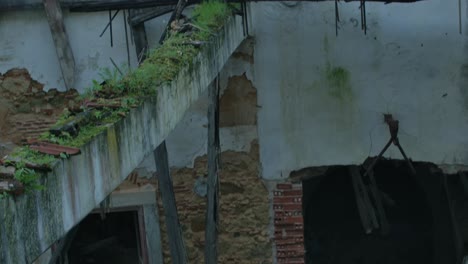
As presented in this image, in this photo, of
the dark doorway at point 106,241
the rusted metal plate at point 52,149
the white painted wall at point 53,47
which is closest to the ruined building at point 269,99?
the white painted wall at point 53,47

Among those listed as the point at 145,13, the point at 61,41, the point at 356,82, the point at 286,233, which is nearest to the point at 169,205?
the point at 286,233

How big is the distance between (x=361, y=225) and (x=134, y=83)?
18.4 feet

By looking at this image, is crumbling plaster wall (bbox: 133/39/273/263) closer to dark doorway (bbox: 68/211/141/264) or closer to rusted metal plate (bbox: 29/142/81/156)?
dark doorway (bbox: 68/211/141/264)

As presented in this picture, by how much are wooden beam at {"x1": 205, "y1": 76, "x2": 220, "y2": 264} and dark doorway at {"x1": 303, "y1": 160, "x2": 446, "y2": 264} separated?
2.82 m

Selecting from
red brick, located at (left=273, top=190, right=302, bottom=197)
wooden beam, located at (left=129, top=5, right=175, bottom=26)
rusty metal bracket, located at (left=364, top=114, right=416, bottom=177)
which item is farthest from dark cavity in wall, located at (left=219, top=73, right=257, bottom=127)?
rusty metal bracket, located at (left=364, top=114, right=416, bottom=177)

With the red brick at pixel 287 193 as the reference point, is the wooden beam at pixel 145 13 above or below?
above

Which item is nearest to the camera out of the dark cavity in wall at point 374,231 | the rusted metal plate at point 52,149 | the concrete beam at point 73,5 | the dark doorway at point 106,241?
the rusted metal plate at point 52,149

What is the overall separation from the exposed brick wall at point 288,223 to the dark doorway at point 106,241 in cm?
155

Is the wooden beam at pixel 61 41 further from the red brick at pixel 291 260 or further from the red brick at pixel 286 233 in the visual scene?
the red brick at pixel 291 260

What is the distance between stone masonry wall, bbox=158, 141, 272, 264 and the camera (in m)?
6.97

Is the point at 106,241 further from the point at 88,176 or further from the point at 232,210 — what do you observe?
the point at 88,176

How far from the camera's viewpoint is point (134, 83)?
4059mm

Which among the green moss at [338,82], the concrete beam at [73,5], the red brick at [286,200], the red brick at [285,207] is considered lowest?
the red brick at [285,207]

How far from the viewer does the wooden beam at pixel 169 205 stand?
5.89 meters
